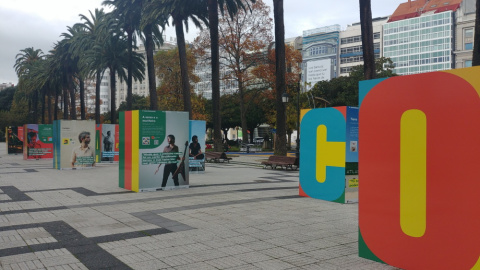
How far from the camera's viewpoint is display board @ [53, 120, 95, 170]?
19594mm

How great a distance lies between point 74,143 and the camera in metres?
20.1

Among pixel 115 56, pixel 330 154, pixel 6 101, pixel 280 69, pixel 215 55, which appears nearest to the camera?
pixel 330 154

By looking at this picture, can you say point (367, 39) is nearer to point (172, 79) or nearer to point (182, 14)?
point (182, 14)

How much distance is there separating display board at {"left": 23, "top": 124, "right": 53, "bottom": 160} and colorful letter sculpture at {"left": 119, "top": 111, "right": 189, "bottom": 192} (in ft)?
59.3

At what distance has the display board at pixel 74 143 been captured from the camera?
19594mm

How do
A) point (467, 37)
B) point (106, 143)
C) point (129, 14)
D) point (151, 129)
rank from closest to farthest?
1. point (151, 129)
2. point (106, 143)
3. point (129, 14)
4. point (467, 37)

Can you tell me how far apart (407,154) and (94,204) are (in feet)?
25.0

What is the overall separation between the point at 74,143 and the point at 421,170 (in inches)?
724

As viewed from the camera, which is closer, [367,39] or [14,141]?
[367,39]

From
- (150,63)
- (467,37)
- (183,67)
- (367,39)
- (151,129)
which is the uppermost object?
(467,37)

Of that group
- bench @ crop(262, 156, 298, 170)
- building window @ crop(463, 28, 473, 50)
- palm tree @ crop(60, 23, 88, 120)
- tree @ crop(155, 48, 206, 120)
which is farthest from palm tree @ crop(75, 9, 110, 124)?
building window @ crop(463, 28, 473, 50)

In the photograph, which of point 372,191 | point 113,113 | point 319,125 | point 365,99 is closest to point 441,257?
point 372,191

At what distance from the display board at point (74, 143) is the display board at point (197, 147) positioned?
5.30 metres

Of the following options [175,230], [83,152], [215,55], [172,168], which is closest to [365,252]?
[175,230]
